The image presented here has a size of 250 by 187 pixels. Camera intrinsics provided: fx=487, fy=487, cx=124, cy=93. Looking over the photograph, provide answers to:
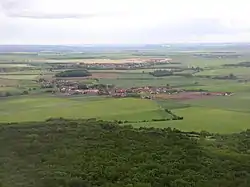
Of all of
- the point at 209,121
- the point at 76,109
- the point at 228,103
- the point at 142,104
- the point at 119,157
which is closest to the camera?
the point at 119,157

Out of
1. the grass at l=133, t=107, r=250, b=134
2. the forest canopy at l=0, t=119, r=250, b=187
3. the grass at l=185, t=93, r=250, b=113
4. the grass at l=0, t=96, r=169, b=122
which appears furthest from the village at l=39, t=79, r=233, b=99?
the forest canopy at l=0, t=119, r=250, b=187

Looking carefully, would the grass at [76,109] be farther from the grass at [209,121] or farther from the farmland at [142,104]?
the grass at [209,121]

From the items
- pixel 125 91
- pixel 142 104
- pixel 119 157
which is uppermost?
pixel 119 157

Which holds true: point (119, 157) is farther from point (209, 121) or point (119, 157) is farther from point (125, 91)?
point (125, 91)

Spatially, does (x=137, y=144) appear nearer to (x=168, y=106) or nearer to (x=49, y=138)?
(x=49, y=138)

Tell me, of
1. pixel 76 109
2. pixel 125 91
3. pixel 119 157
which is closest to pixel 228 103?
pixel 125 91

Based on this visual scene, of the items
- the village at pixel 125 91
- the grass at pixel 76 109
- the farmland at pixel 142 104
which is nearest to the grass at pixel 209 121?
the farmland at pixel 142 104

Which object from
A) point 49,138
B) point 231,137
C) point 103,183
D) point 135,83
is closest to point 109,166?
point 103,183
